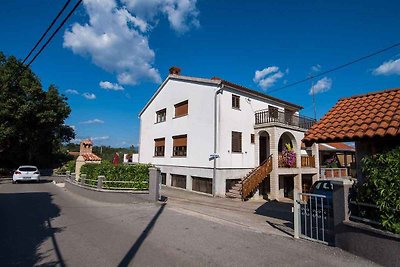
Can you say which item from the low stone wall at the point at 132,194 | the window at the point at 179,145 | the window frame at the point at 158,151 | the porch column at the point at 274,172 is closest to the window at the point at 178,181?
the window at the point at 179,145

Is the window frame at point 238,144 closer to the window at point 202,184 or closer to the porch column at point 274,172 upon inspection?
the porch column at point 274,172

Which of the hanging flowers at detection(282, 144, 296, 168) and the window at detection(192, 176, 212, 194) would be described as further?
the hanging flowers at detection(282, 144, 296, 168)

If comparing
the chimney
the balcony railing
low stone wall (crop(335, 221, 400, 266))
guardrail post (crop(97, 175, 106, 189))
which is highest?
the chimney

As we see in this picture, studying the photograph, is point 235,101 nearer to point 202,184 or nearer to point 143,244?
point 202,184

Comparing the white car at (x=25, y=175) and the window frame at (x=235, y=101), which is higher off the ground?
the window frame at (x=235, y=101)

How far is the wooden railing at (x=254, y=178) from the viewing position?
625 inches

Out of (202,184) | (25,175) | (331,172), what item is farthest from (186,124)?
(25,175)

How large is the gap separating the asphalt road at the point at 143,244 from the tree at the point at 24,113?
21.3 meters

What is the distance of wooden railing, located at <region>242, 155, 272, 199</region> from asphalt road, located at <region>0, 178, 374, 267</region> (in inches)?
271

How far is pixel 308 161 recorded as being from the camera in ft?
69.8

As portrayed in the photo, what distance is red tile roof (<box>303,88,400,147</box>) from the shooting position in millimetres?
5911

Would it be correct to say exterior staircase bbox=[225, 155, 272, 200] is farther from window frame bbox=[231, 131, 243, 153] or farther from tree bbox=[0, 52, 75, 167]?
tree bbox=[0, 52, 75, 167]

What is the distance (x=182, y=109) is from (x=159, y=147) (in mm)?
4661

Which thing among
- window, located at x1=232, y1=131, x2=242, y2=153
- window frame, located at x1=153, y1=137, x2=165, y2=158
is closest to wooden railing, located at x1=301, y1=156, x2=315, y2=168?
window, located at x1=232, y1=131, x2=242, y2=153
